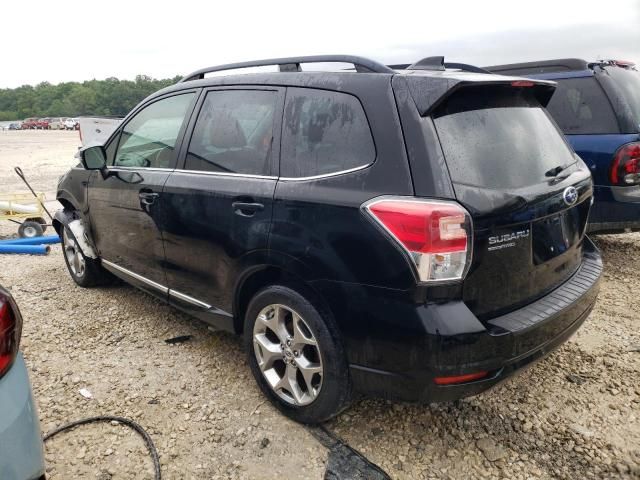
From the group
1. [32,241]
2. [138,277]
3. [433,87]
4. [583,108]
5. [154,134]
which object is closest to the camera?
[433,87]

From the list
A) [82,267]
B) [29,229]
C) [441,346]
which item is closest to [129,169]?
[82,267]

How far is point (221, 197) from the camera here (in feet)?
9.16

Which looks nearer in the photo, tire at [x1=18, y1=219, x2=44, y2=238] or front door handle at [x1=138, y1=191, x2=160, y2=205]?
front door handle at [x1=138, y1=191, x2=160, y2=205]

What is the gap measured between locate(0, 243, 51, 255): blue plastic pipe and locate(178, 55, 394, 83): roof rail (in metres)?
3.78

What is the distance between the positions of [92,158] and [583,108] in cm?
438

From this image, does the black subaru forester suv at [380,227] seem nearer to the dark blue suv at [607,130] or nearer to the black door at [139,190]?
the black door at [139,190]

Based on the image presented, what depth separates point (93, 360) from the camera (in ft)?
11.1

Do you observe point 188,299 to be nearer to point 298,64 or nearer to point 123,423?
point 123,423

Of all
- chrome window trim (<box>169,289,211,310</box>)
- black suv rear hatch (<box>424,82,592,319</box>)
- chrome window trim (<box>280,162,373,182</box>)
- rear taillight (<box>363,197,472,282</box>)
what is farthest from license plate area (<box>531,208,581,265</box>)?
chrome window trim (<box>169,289,211,310</box>)

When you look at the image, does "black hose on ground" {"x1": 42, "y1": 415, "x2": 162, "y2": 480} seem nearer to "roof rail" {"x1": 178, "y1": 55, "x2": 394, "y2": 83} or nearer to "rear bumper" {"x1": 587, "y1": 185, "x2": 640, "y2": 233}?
"roof rail" {"x1": 178, "y1": 55, "x2": 394, "y2": 83}

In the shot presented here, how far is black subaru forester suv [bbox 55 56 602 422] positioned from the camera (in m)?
2.06

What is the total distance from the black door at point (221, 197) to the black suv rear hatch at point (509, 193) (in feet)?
3.11

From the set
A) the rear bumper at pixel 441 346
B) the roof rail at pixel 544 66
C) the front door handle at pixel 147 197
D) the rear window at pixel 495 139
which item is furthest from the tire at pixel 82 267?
the roof rail at pixel 544 66

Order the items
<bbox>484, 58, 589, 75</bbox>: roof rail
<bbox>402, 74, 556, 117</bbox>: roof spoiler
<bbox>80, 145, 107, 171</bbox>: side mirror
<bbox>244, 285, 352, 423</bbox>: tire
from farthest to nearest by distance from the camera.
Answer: <bbox>484, 58, 589, 75</bbox>: roof rail < <bbox>80, 145, 107, 171</bbox>: side mirror < <bbox>244, 285, 352, 423</bbox>: tire < <bbox>402, 74, 556, 117</bbox>: roof spoiler
